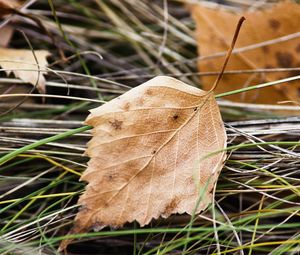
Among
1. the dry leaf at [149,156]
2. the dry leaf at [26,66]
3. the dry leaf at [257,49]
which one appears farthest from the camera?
the dry leaf at [257,49]

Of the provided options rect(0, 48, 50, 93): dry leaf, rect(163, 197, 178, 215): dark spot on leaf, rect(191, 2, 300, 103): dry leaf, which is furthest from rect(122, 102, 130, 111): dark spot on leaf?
rect(191, 2, 300, 103): dry leaf

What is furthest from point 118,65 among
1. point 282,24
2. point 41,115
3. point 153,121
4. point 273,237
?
point 273,237

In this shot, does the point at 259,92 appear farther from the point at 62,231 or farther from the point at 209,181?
the point at 62,231

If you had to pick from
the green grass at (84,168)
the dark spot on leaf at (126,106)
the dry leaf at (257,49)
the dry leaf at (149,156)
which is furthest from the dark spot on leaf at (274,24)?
the dark spot on leaf at (126,106)

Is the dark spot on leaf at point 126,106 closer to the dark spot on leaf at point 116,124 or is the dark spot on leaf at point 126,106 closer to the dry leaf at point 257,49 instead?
the dark spot on leaf at point 116,124

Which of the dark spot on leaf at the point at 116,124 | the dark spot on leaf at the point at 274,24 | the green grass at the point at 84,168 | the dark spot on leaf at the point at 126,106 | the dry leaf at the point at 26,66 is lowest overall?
the green grass at the point at 84,168

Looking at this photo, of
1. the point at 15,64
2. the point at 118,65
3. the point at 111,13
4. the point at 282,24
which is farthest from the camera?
the point at 111,13

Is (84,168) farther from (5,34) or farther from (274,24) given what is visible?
(274,24)
